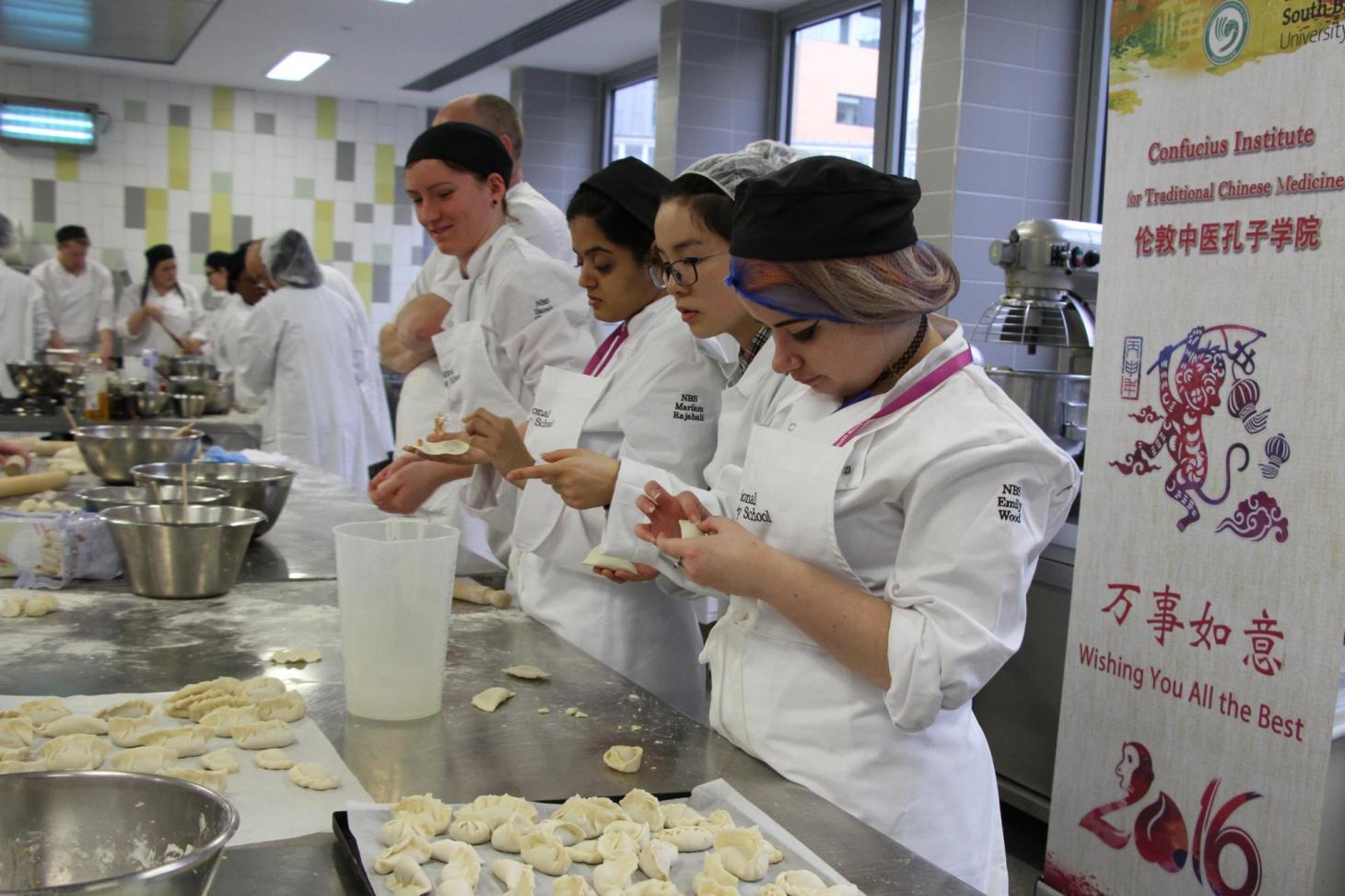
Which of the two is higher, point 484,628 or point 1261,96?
point 1261,96

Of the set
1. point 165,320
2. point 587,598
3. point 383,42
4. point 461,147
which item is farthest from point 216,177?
point 587,598

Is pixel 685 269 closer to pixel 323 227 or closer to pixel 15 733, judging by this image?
pixel 15 733

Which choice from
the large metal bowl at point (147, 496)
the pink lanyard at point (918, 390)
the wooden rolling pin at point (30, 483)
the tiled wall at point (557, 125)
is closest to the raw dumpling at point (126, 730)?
the pink lanyard at point (918, 390)

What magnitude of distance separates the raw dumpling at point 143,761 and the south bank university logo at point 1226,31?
84.2 inches

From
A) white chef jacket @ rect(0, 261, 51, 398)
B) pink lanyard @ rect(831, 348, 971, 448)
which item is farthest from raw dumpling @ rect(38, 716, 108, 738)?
white chef jacket @ rect(0, 261, 51, 398)

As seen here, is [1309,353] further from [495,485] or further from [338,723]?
[338,723]

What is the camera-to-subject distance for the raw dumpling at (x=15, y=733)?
3.92ft

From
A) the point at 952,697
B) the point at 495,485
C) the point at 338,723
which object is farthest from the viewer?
the point at 495,485

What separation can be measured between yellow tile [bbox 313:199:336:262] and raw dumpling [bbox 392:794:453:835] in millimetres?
9192

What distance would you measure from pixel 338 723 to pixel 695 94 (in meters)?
5.31

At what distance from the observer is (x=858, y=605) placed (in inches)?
49.3

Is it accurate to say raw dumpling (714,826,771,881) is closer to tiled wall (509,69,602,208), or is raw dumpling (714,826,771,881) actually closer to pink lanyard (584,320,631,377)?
pink lanyard (584,320,631,377)

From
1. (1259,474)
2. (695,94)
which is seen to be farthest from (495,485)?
(695,94)

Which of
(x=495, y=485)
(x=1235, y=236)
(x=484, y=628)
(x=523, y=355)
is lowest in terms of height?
(x=484, y=628)
